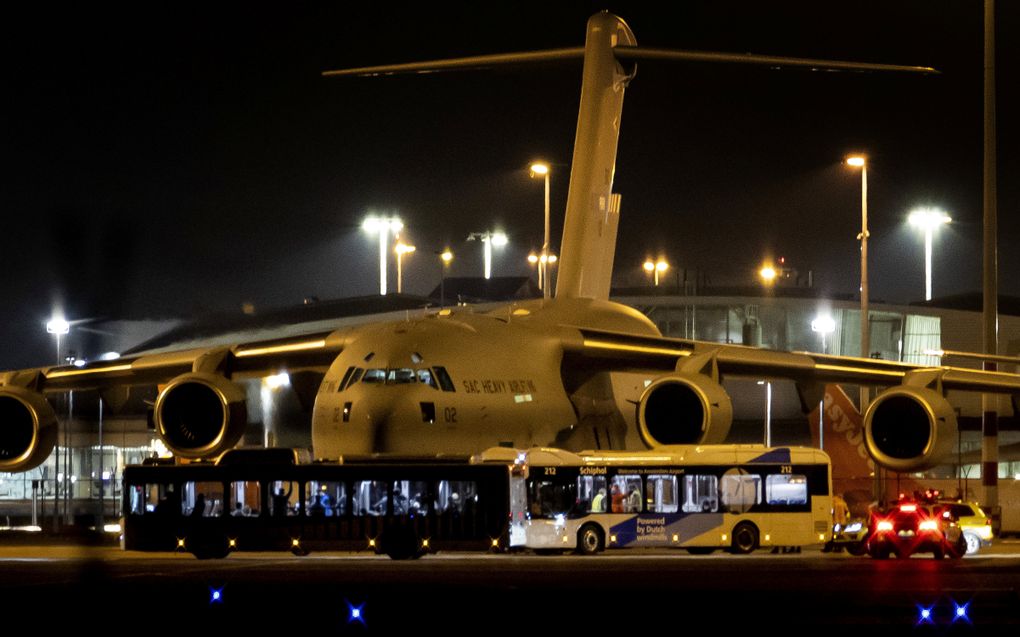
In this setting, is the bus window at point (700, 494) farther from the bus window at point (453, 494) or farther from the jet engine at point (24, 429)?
the jet engine at point (24, 429)

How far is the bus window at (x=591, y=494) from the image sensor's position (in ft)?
93.0

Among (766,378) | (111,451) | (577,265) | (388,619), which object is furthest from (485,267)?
(388,619)

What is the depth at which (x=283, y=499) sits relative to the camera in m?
27.1

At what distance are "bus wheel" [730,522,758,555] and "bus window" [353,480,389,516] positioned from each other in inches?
273

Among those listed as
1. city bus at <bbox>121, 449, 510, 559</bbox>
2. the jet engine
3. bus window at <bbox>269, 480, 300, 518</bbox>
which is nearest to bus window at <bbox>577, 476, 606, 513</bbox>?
city bus at <bbox>121, 449, 510, 559</bbox>

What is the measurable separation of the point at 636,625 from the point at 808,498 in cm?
1463

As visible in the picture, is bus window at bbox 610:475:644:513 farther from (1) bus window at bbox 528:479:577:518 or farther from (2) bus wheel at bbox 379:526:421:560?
(2) bus wheel at bbox 379:526:421:560

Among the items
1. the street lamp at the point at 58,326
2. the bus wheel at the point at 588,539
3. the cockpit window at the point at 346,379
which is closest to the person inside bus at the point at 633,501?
the bus wheel at the point at 588,539

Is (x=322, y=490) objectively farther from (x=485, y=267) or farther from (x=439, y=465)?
(x=485, y=267)

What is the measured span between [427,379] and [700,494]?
563 cm

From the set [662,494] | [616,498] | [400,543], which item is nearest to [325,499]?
[400,543]

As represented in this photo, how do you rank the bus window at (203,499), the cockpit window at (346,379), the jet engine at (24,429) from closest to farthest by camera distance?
the bus window at (203,499), the cockpit window at (346,379), the jet engine at (24,429)

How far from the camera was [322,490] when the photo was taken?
88.0 feet

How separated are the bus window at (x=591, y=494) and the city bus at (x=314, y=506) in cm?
192
